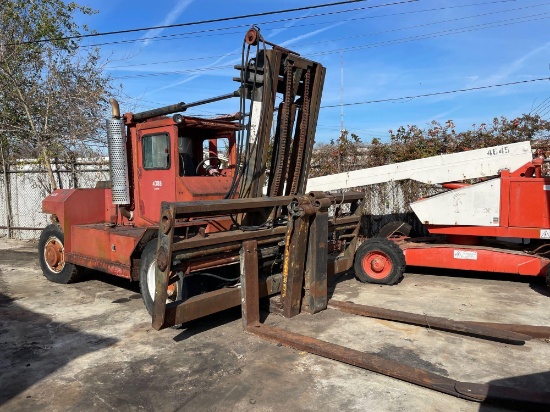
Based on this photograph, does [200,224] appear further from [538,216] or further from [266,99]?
[538,216]

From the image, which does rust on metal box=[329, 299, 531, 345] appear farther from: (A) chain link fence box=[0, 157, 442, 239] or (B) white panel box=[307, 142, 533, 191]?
(A) chain link fence box=[0, 157, 442, 239]

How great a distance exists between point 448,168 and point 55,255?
22.0 feet

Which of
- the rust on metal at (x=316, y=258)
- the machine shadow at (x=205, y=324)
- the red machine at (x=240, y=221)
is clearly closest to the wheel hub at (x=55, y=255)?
the red machine at (x=240, y=221)

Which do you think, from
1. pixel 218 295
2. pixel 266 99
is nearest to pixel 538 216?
pixel 266 99

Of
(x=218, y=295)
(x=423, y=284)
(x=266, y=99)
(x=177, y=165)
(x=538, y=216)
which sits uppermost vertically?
(x=266, y=99)

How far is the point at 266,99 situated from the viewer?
5133 millimetres

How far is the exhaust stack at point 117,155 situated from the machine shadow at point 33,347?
1943 mm

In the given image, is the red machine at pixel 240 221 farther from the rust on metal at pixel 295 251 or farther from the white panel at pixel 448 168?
the white panel at pixel 448 168

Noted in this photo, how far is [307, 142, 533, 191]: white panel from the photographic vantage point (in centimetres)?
679

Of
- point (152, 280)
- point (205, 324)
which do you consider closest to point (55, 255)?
point (152, 280)

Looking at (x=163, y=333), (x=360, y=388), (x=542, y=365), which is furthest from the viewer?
(x=163, y=333)

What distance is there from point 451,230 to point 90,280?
244 inches

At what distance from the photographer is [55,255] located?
24.6ft

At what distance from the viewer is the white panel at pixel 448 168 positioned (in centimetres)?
679
